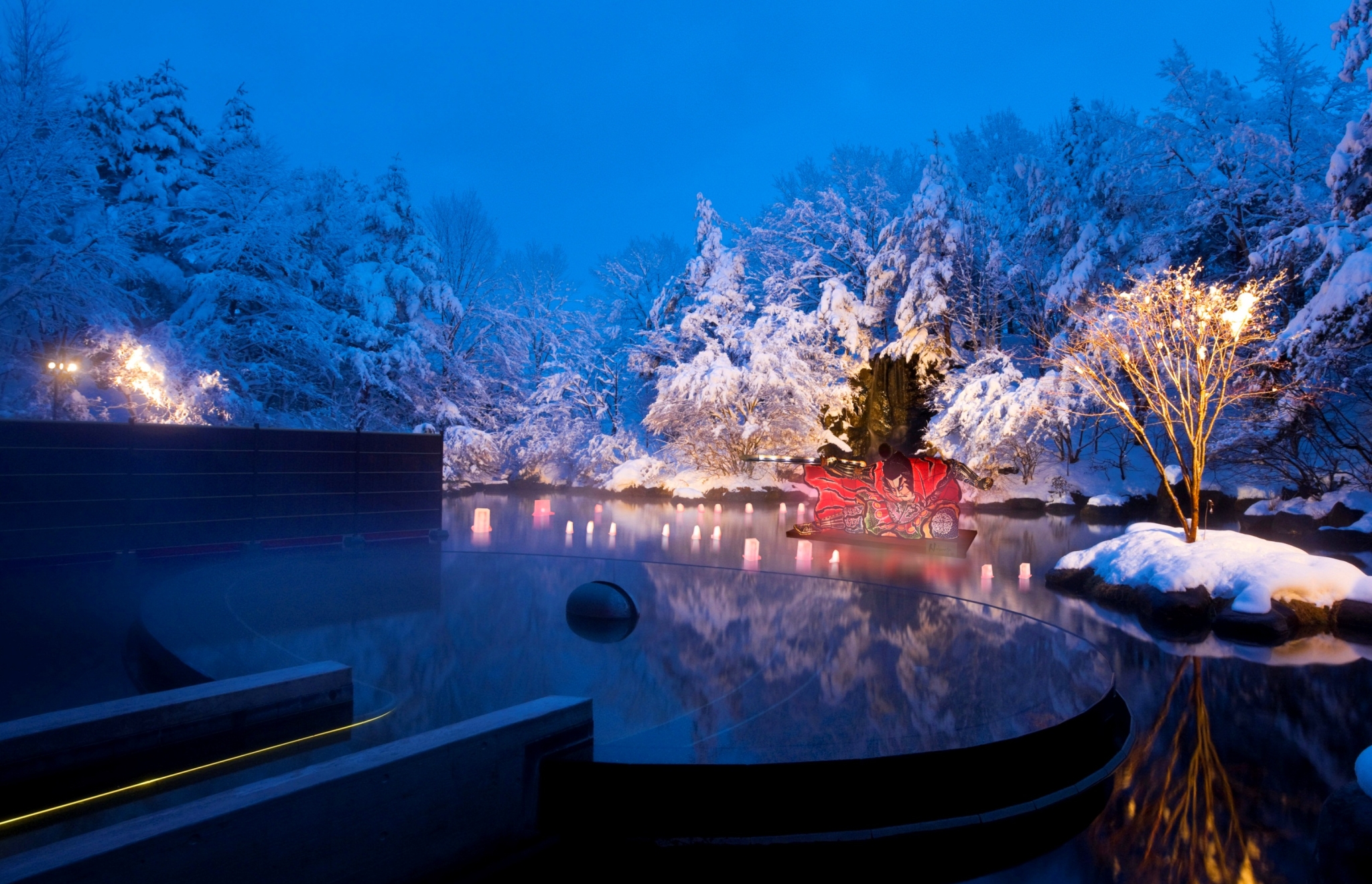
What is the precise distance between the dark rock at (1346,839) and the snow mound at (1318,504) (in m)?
18.5

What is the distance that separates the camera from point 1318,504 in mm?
19734

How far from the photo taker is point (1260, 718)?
267 inches

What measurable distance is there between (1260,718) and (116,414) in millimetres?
24973

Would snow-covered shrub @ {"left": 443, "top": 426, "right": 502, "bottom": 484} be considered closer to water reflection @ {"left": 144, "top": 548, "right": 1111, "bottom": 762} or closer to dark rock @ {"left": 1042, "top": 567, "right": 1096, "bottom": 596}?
water reflection @ {"left": 144, "top": 548, "right": 1111, "bottom": 762}

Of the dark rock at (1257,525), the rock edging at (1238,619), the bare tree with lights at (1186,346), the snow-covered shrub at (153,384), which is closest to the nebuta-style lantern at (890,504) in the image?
the bare tree with lights at (1186,346)

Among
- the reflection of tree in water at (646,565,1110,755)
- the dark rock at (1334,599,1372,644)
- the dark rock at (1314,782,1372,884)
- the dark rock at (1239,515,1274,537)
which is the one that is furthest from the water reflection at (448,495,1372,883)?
the dark rock at (1239,515,1274,537)

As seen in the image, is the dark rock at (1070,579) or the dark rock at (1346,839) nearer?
the dark rock at (1346,839)

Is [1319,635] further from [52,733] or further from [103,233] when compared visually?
[103,233]

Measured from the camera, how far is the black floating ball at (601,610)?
828cm

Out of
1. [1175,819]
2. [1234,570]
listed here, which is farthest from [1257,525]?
[1175,819]

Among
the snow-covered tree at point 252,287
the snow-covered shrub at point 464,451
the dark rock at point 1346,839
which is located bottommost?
the dark rock at point 1346,839

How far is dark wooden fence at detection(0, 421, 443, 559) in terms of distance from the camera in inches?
479

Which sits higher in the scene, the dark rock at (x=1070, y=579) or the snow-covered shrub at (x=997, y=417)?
the snow-covered shrub at (x=997, y=417)

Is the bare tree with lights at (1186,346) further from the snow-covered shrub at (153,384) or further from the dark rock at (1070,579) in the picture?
the snow-covered shrub at (153,384)
